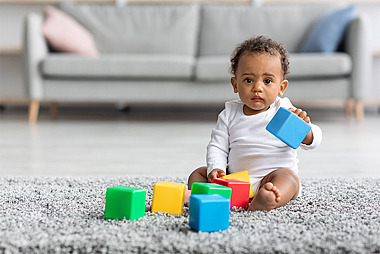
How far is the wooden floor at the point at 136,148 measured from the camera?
1.39 m

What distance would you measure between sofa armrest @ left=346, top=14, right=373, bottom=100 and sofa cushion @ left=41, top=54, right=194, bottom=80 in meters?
0.97

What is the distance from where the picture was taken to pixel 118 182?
45.1 inches

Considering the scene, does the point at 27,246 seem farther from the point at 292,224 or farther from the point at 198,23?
the point at 198,23

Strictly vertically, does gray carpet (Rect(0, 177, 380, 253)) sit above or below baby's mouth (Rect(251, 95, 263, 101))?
below

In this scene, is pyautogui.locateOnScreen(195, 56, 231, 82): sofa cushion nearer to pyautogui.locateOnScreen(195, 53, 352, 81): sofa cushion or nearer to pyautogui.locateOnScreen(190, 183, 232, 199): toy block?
pyautogui.locateOnScreen(195, 53, 352, 81): sofa cushion

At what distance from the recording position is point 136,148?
183cm

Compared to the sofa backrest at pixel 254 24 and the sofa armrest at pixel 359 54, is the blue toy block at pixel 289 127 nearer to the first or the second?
the sofa armrest at pixel 359 54

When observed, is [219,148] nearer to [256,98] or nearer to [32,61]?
[256,98]

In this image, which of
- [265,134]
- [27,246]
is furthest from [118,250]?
[265,134]

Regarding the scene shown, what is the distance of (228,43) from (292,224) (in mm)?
2614

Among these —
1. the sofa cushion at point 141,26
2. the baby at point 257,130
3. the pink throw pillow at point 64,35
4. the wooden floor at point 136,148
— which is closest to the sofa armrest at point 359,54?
the wooden floor at point 136,148

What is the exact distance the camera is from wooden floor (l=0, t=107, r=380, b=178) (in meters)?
1.39

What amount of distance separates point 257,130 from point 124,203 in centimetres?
37

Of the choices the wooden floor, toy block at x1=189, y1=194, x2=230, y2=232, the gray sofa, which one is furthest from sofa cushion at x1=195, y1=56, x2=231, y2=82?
toy block at x1=189, y1=194, x2=230, y2=232
